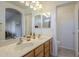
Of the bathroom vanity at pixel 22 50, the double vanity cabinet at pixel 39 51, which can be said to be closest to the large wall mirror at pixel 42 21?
the double vanity cabinet at pixel 39 51

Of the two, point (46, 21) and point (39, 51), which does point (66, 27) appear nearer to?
point (46, 21)

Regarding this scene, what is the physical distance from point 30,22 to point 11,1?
762mm

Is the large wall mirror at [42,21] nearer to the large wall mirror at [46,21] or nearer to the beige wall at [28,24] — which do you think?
the large wall mirror at [46,21]

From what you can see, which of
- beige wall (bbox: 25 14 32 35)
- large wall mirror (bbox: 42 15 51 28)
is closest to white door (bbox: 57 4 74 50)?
large wall mirror (bbox: 42 15 51 28)

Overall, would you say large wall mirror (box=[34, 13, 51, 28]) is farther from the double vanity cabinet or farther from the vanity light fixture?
the double vanity cabinet

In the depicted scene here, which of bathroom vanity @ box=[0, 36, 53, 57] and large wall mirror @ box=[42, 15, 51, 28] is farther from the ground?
large wall mirror @ box=[42, 15, 51, 28]

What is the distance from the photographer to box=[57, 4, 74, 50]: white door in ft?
13.5

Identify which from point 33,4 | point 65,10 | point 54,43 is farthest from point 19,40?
point 65,10

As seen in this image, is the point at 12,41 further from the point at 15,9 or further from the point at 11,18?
the point at 15,9

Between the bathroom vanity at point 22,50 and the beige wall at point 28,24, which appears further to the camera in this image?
the beige wall at point 28,24

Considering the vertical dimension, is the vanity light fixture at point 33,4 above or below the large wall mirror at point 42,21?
above

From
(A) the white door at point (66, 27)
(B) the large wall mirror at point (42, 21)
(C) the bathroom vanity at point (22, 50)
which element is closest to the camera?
(C) the bathroom vanity at point (22, 50)

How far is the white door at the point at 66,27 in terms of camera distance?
4128 millimetres

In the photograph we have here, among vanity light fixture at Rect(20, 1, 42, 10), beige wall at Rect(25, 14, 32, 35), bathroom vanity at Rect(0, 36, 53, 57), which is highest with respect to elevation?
vanity light fixture at Rect(20, 1, 42, 10)
